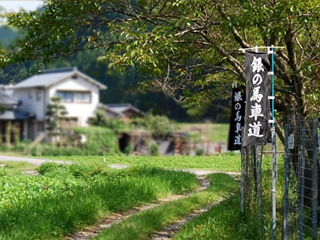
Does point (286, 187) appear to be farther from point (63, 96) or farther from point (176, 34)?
point (63, 96)

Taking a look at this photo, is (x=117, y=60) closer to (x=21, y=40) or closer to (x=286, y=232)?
(x=21, y=40)

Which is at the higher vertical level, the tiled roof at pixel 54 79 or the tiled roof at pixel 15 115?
the tiled roof at pixel 54 79

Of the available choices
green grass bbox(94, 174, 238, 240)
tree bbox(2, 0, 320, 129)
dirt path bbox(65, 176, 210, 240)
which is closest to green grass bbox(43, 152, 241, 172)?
green grass bbox(94, 174, 238, 240)

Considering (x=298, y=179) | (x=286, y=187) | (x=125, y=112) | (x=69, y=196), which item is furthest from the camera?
(x=125, y=112)

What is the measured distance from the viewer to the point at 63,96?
32188mm

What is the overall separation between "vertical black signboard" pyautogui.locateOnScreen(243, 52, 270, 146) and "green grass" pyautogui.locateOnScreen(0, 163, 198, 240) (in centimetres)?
327

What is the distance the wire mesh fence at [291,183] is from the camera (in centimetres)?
717

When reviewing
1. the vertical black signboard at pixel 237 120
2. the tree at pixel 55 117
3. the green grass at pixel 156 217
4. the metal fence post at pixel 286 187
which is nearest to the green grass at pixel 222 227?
the green grass at pixel 156 217

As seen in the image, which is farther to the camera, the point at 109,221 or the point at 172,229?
the point at 109,221

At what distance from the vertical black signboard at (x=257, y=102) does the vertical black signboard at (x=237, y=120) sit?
2.20 metres

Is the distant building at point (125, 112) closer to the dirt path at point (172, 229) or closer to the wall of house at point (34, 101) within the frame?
the wall of house at point (34, 101)

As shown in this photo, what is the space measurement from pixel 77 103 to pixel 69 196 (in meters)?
21.8

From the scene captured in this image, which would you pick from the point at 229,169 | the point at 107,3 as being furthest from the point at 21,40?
the point at 229,169

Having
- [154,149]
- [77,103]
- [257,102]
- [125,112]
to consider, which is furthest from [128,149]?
[257,102]
